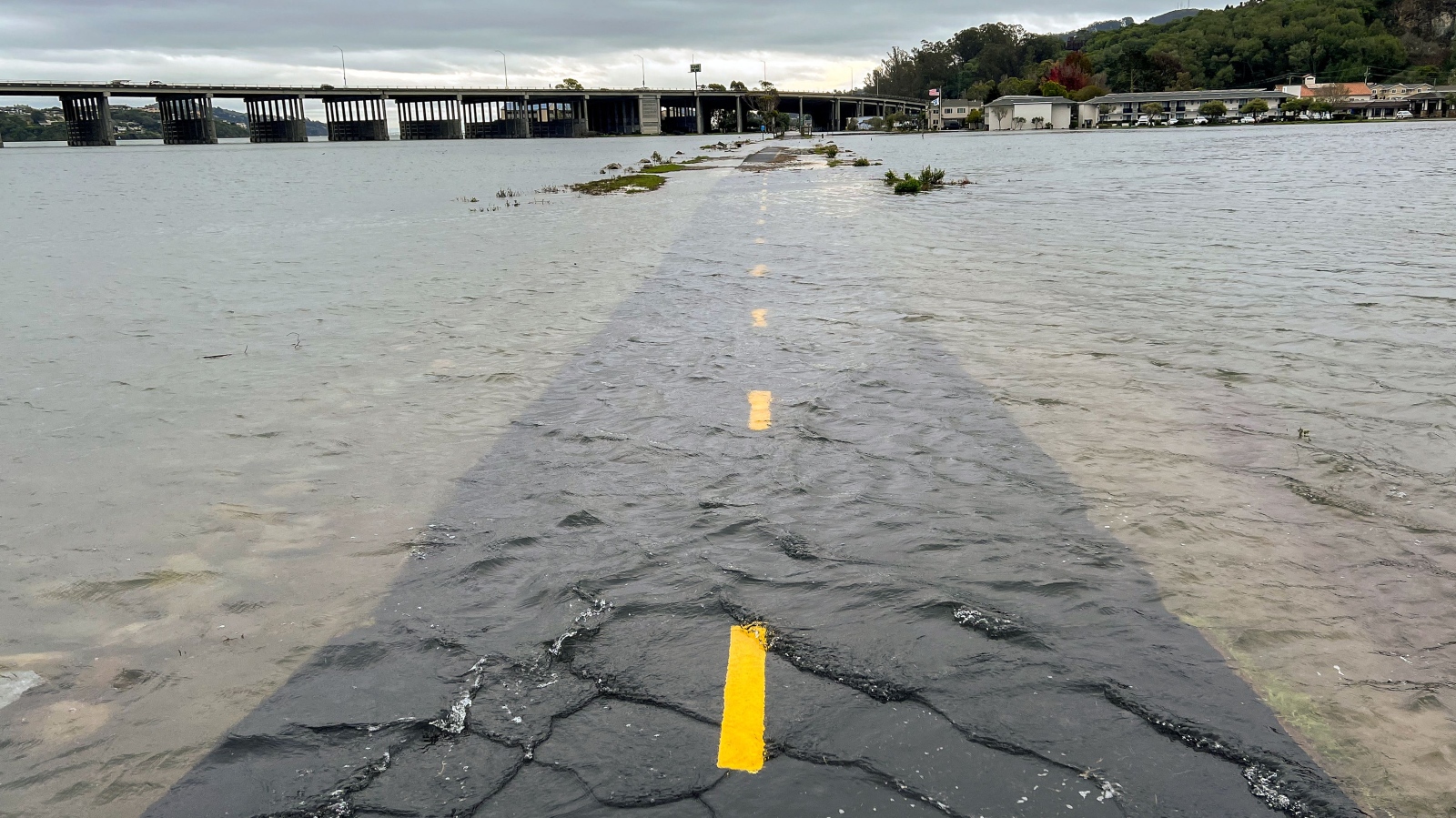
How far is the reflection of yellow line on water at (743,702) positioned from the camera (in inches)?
150

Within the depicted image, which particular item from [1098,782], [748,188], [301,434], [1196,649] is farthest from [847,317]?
[748,188]

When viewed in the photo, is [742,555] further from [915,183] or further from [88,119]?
[88,119]

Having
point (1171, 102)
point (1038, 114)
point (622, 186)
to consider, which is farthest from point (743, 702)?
point (1171, 102)

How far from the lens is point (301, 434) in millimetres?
8281

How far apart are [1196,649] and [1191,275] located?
12.7m

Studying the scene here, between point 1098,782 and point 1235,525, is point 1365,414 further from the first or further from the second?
point 1098,782

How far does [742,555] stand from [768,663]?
3.90ft

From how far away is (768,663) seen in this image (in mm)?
4434

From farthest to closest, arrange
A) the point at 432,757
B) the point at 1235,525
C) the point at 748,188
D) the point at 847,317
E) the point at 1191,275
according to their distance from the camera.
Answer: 1. the point at 748,188
2. the point at 1191,275
3. the point at 847,317
4. the point at 1235,525
5. the point at 432,757

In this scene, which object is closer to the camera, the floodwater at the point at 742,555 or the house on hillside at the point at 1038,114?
the floodwater at the point at 742,555

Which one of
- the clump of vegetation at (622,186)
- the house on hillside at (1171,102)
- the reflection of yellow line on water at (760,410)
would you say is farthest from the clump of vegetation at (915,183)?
the house on hillside at (1171,102)

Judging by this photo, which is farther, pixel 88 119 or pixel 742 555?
pixel 88 119

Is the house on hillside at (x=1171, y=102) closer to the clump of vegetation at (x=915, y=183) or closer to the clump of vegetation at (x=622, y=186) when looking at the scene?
the clump of vegetation at (x=622, y=186)

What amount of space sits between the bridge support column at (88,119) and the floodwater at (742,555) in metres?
211
